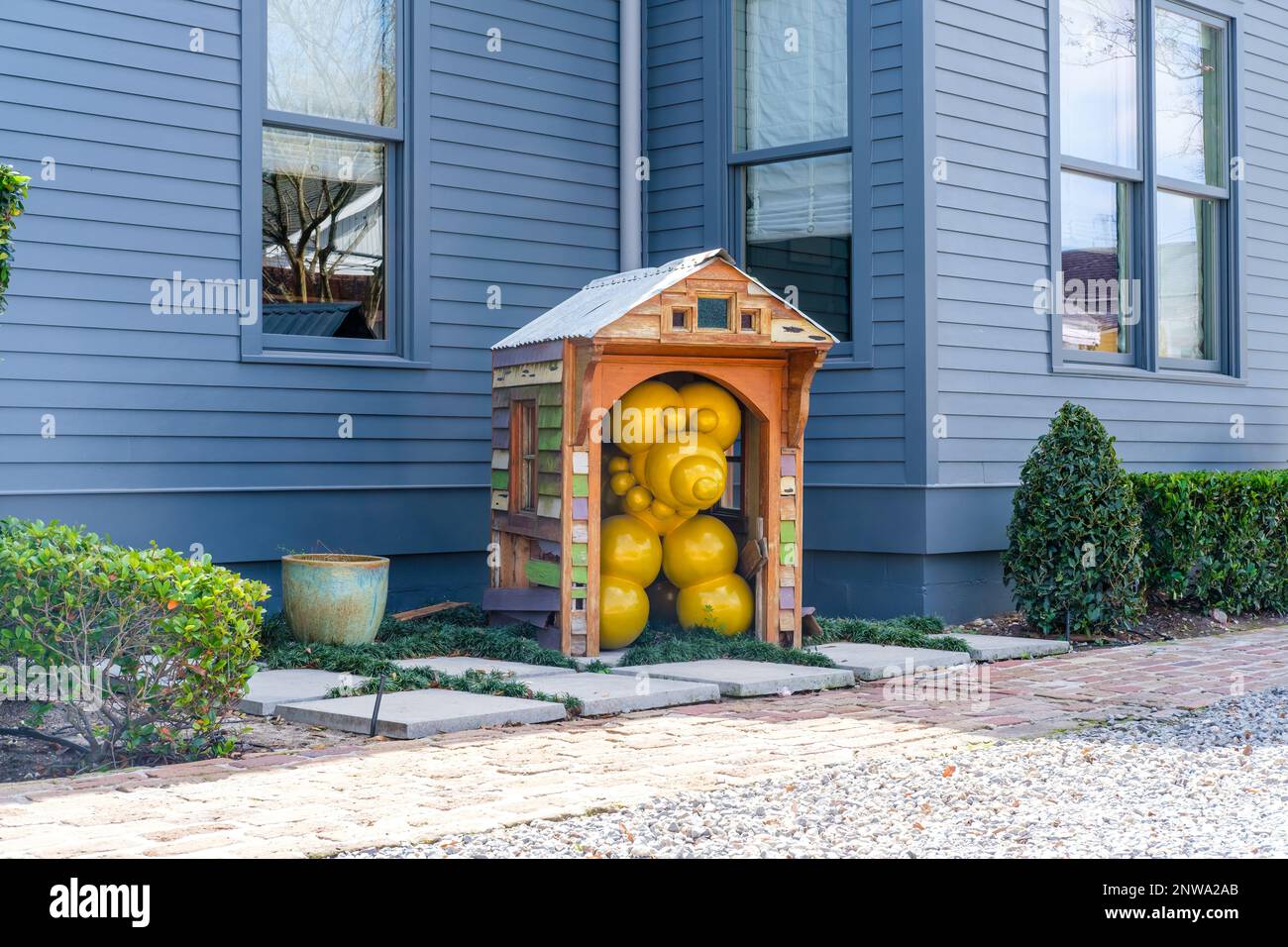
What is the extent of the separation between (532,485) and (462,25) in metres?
2.99

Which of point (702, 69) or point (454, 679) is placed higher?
point (702, 69)

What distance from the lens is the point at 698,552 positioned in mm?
6863

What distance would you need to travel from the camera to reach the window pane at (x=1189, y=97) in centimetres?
995

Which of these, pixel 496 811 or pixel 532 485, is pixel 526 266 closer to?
pixel 532 485

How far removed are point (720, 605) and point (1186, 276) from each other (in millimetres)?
5419

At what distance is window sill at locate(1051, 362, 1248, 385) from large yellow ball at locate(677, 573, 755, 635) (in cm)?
307

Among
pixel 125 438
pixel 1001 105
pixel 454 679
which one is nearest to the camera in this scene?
pixel 454 679

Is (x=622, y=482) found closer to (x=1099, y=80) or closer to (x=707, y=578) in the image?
(x=707, y=578)

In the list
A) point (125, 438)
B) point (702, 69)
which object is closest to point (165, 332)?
point (125, 438)

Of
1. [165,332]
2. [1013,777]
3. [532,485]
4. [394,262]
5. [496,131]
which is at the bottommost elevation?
[1013,777]

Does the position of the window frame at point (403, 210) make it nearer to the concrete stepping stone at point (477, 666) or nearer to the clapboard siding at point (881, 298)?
the concrete stepping stone at point (477, 666)

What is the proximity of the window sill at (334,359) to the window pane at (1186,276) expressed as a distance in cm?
551

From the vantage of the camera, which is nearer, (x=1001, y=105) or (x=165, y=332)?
(x=165, y=332)
